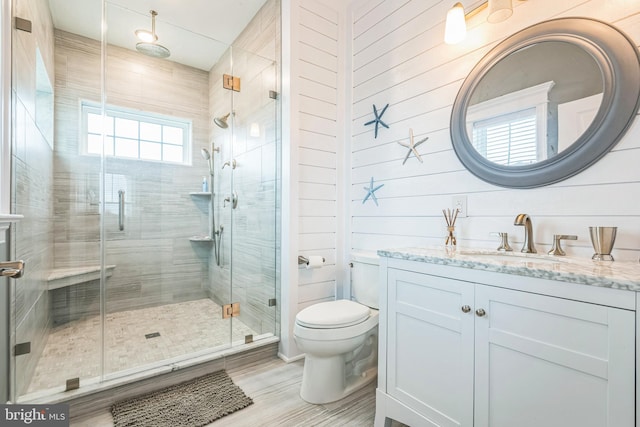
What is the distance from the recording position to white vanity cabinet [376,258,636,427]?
2.63 feet

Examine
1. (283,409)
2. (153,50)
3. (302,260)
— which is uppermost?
(153,50)

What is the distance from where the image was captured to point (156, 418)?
4.87 feet

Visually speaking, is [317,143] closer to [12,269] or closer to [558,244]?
[558,244]

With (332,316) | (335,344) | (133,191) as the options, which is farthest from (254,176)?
(335,344)

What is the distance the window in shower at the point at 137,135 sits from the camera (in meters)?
2.16

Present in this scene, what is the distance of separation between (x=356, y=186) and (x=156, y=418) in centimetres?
189

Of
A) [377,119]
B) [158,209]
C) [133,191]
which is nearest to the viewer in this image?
[377,119]

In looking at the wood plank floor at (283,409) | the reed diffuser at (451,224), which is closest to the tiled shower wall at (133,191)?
the wood plank floor at (283,409)

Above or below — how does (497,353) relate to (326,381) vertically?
above

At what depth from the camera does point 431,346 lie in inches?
48.1

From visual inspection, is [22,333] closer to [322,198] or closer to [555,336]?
[322,198]

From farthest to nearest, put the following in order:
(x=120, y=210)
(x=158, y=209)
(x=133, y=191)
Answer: (x=158, y=209) → (x=133, y=191) → (x=120, y=210)

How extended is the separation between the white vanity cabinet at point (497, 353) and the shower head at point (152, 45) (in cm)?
270

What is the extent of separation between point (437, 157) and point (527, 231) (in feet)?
2.11
